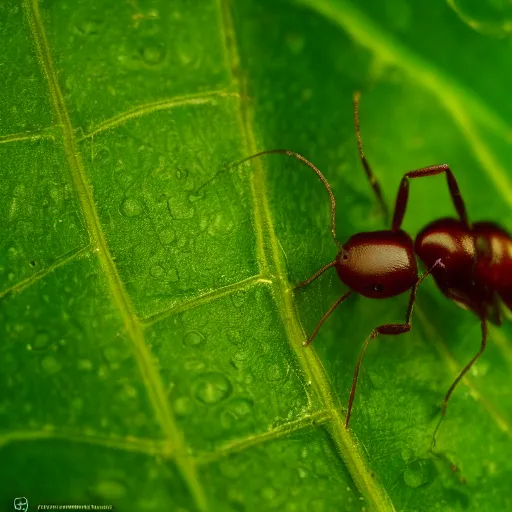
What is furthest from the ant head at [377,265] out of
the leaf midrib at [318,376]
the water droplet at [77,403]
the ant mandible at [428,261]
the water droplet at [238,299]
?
the water droplet at [77,403]

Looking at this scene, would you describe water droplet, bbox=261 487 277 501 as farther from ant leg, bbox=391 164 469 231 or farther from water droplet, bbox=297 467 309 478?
ant leg, bbox=391 164 469 231

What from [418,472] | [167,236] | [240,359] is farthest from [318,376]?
[167,236]

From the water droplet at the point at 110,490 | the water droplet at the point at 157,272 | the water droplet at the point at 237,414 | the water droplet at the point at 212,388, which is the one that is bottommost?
the water droplet at the point at 110,490

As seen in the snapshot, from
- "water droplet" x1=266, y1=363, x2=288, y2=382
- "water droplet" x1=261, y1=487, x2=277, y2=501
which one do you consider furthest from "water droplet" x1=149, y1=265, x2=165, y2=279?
"water droplet" x1=261, y1=487, x2=277, y2=501

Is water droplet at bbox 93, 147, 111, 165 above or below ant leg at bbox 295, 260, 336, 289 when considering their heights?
above

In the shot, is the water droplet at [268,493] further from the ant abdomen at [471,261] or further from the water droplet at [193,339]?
the ant abdomen at [471,261]

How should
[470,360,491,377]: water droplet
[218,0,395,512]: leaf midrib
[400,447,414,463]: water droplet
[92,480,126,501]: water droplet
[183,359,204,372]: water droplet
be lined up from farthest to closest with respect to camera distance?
1. [470,360,491,377]: water droplet
2. [400,447,414,463]: water droplet
3. [218,0,395,512]: leaf midrib
4. [183,359,204,372]: water droplet
5. [92,480,126,501]: water droplet

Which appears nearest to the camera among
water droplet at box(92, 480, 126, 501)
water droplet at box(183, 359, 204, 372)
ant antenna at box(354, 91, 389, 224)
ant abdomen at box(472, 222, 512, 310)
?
water droplet at box(92, 480, 126, 501)

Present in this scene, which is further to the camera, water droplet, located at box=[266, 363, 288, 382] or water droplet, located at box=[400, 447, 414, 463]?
water droplet, located at box=[400, 447, 414, 463]
